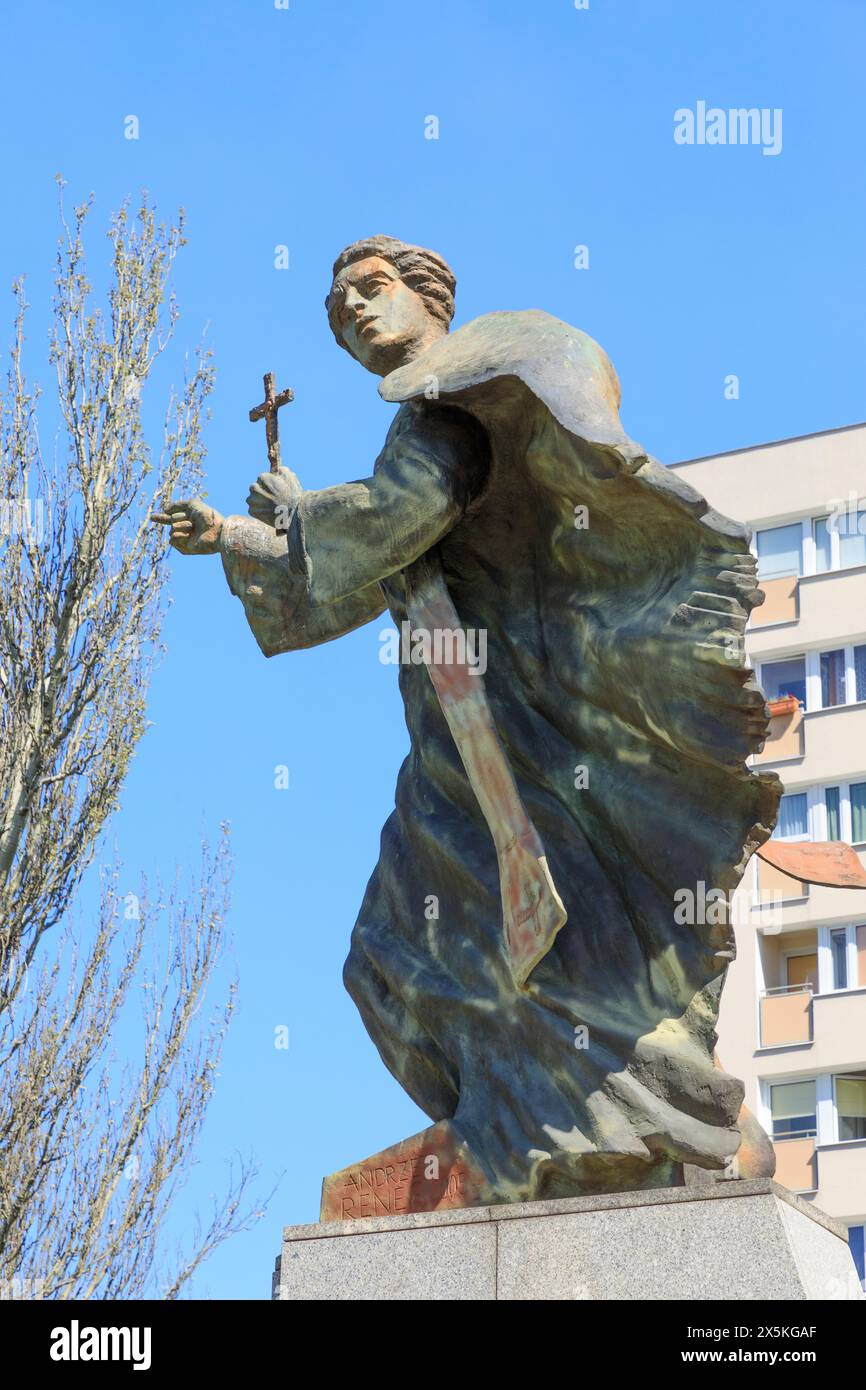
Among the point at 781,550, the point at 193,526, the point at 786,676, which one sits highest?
the point at 781,550

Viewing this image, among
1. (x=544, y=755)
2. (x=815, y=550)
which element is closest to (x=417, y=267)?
(x=544, y=755)

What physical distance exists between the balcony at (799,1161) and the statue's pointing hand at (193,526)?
690 inches

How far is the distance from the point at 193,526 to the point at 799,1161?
1792 cm

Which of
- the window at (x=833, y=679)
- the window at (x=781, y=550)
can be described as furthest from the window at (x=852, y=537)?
the window at (x=833, y=679)

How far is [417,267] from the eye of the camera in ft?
22.0

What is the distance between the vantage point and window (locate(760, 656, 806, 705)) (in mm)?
26031

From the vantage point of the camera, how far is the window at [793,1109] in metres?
23.7

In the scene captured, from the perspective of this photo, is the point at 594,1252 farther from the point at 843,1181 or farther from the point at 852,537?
the point at 852,537

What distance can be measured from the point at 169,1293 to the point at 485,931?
30.1ft

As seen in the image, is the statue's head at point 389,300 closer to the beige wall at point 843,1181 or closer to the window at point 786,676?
the beige wall at point 843,1181

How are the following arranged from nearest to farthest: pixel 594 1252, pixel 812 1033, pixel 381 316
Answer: pixel 594 1252, pixel 381 316, pixel 812 1033

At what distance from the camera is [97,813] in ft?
49.7

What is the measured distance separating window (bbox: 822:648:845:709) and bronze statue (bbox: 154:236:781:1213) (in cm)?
1955
